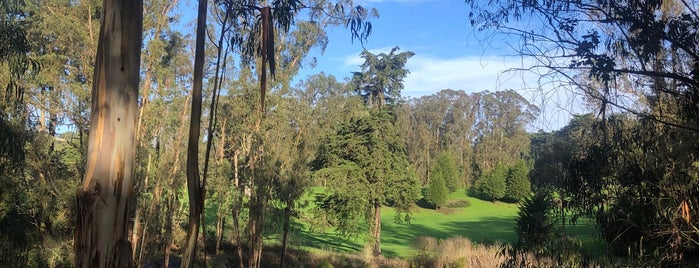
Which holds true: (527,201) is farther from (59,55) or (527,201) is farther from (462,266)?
(59,55)

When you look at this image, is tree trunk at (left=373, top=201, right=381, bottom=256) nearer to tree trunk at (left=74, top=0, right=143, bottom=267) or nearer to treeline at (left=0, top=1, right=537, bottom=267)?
treeline at (left=0, top=1, right=537, bottom=267)

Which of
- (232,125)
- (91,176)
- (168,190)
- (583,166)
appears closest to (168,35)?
(232,125)

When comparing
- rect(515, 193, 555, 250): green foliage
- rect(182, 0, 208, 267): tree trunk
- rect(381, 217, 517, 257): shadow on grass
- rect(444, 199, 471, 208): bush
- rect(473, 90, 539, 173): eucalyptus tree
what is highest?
rect(473, 90, 539, 173): eucalyptus tree

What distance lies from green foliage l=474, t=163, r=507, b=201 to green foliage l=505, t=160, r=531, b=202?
0.37m

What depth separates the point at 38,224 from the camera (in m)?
7.25

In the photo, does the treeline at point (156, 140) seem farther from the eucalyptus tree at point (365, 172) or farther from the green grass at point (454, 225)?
the green grass at point (454, 225)

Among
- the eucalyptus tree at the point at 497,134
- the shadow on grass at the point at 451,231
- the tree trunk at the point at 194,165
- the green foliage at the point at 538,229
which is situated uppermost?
the eucalyptus tree at the point at 497,134

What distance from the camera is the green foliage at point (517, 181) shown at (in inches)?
1350

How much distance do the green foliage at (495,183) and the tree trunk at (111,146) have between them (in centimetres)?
3575

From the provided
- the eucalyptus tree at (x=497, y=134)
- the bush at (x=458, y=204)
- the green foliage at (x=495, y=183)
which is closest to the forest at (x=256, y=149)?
the bush at (x=458, y=204)

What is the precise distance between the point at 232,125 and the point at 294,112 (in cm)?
156

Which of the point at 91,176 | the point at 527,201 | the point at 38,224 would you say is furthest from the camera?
the point at 527,201

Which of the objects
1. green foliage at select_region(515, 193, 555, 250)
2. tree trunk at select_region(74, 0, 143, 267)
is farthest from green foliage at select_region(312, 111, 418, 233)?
tree trunk at select_region(74, 0, 143, 267)

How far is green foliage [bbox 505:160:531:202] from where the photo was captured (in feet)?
112
